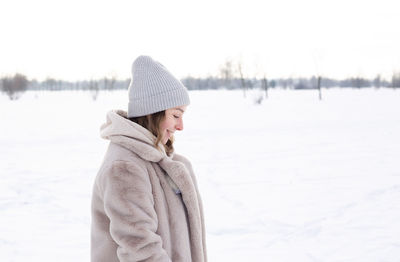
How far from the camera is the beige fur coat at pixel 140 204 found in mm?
1409

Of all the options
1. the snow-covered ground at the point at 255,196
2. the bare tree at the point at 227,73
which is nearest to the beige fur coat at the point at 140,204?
the snow-covered ground at the point at 255,196

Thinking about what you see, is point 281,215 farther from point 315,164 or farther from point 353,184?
point 315,164

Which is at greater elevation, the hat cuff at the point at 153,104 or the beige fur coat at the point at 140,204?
the hat cuff at the point at 153,104

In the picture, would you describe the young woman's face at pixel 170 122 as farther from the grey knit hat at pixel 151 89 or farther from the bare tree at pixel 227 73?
the bare tree at pixel 227 73

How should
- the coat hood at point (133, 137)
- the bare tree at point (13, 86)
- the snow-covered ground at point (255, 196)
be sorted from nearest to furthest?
the coat hood at point (133, 137)
the snow-covered ground at point (255, 196)
the bare tree at point (13, 86)

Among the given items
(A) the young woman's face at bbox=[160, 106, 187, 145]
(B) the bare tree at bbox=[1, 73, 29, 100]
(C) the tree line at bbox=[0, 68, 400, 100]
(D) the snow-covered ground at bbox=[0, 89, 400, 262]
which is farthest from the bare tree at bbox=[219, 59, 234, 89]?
(A) the young woman's face at bbox=[160, 106, 187, 145]

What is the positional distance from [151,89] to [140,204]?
0.47 meters

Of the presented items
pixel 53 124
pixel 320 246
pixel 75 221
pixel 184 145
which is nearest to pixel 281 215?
pixel 320 246

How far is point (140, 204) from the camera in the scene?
1.43 metres

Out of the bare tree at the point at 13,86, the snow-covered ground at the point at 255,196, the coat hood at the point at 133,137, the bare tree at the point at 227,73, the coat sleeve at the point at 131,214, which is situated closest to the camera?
the coat sleeve at the point at 131,214

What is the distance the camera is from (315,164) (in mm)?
8227

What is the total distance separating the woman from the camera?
1414 mm

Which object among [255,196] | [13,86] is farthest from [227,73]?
[255,196]

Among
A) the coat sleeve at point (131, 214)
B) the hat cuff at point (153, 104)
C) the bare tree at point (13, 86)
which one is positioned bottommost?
the coat sleeve at point (131, 214)
